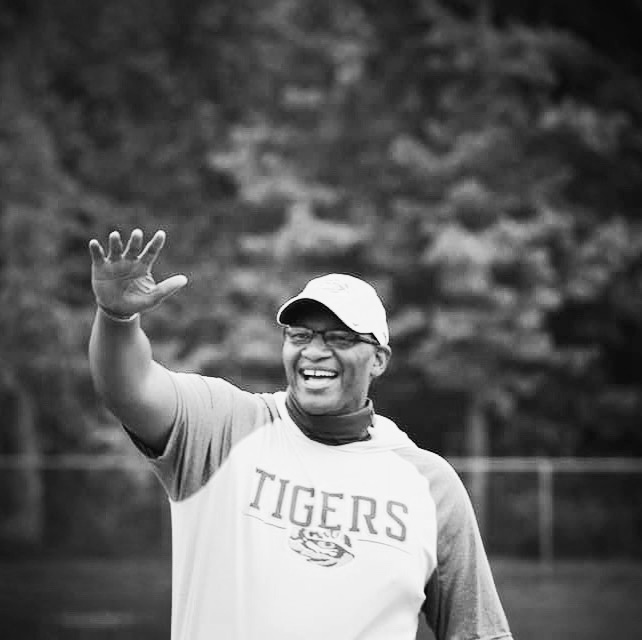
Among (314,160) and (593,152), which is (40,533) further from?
(593,152)

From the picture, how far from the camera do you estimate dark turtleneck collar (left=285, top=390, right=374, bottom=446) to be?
3246mm

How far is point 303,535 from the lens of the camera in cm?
311

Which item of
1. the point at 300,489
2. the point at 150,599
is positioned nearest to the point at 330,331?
the point at 300,489

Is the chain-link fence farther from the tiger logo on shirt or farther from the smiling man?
the tiger logo on shirt

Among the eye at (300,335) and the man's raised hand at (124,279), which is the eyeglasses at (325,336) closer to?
the eye at (300,335)

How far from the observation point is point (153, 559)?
1986cm

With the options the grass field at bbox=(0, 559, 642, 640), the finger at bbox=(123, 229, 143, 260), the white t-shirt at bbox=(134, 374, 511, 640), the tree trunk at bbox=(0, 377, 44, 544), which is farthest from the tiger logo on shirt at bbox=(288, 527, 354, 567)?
the tree trunk at bbox=(0, 377, 44, 544)

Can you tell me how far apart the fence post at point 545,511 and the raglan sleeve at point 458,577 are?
1528cm

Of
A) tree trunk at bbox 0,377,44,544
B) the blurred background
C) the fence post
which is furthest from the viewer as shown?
tree trunk at bbox 0,377,44,544

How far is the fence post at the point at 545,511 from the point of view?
18375 mm

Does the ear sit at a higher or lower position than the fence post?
higher

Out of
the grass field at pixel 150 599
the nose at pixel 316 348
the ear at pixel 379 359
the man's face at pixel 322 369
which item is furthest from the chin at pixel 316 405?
the grass field at pixel 150 599

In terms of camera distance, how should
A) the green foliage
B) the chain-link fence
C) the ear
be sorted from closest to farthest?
the ear, the chain-link fence, the green foliage

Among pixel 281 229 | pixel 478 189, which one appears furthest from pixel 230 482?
pixel 281 229
